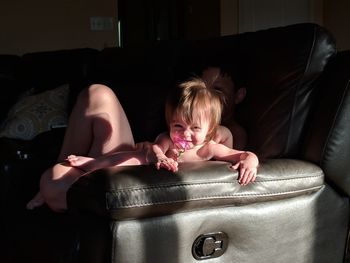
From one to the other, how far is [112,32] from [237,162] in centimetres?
349

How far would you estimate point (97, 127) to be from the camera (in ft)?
6.28

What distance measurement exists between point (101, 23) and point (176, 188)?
364 centimetres

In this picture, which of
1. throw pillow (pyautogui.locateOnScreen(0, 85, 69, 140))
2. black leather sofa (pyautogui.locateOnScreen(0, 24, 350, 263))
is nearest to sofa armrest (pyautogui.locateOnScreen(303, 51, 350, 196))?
black leather sofa (pyautogui.locateOnScreen(0, 24, 350, 263))

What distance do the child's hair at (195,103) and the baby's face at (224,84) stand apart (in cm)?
23

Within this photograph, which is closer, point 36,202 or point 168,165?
point 168,165

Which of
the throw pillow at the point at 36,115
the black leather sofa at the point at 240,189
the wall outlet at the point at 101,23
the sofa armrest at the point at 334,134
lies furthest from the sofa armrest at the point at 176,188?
the wall outlet at the point at 101,23

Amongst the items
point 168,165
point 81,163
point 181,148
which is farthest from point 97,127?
point 168,165

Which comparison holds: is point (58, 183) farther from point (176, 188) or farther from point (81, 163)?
point (176, 188)

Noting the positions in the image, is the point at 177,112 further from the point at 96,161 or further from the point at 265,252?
the point at 265,252

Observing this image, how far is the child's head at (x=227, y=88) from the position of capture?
1984 millimetres

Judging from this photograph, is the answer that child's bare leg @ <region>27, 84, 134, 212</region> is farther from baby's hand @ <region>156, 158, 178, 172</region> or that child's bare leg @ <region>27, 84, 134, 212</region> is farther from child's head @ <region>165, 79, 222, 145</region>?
baby's hand @ <region>156, 158, 178, 172</region>

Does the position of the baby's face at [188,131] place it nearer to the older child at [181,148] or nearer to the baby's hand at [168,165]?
the older child at [181,148]

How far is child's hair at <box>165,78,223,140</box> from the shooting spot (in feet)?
5.47

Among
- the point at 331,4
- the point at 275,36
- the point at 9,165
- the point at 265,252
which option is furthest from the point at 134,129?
the point at 331,4
